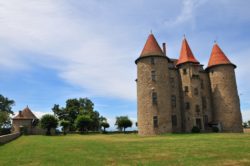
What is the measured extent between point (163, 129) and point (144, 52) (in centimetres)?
1355

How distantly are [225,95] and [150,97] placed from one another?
15.1m

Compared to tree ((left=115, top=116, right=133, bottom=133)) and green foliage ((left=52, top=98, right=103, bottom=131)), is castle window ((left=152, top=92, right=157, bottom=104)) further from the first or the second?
green foliage ((left=52, top=98, right=103, bottom=131))

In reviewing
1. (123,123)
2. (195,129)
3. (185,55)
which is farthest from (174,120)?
(123,123)

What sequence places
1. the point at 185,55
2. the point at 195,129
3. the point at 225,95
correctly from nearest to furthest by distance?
the point at 195,129 → the point at 225,95 → the point at 185,55

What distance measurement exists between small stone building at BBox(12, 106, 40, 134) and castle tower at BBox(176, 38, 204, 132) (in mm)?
38273

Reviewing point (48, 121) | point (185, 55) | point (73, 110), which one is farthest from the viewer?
point (73, 110)

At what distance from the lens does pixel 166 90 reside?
37.4 m

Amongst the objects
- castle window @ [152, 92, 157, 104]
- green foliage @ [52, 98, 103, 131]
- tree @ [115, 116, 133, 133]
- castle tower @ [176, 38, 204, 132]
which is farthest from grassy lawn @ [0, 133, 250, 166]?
green foliage @ [52, 98, 103, 131]

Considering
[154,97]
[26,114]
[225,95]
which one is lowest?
[26,114]

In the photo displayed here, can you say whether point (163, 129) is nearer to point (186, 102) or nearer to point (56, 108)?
point (186, 102)

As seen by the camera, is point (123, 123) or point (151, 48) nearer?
point (151, 48)

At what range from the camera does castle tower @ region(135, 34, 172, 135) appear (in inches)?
1415

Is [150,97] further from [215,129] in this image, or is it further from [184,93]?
[215,129]

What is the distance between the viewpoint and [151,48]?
3847 cm
